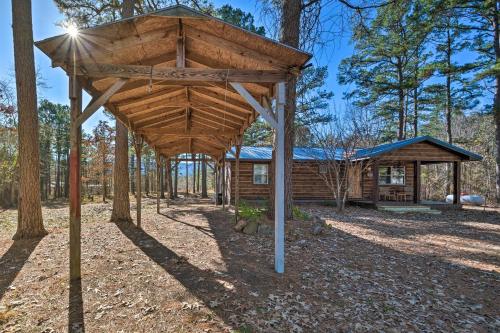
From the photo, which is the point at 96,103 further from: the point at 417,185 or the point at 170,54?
the point at 417,185

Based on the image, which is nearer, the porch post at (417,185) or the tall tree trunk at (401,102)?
the porch post at (417,185)

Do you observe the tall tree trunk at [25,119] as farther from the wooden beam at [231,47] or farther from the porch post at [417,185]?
the porch post at [417,185]

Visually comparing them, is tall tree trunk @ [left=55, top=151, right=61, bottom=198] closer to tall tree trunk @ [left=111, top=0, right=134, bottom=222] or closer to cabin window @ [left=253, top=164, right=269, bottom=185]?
cabin window @ [left=253, top=164, right=269, bottom=185]

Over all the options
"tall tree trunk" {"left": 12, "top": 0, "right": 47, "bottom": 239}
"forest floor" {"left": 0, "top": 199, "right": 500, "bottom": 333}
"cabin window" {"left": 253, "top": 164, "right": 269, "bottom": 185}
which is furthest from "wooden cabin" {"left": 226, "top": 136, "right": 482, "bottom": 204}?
"tall tree trunk" {"left": 12, "top": 0, "right": 47, "bottom": 239}

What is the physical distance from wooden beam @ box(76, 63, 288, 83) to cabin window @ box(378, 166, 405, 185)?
47.4ft

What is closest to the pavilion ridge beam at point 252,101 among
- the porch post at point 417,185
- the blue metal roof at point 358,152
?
the blue metal roof at point 358,152

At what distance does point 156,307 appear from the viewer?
298 cm

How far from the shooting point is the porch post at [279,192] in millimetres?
3936

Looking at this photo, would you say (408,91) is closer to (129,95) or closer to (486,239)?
(486,239)

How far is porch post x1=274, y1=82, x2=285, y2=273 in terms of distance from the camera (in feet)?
12.9

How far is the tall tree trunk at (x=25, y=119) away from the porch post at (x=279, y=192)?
5.82 metres

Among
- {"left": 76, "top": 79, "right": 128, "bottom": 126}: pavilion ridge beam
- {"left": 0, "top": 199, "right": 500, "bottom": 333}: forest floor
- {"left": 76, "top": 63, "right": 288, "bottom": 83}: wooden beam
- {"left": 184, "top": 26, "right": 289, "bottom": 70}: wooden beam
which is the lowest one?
{"left": 0, "top": 199, "right": 500, "bottom": 333}: forest floor

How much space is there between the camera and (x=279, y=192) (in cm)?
392

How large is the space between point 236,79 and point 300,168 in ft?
40.0
